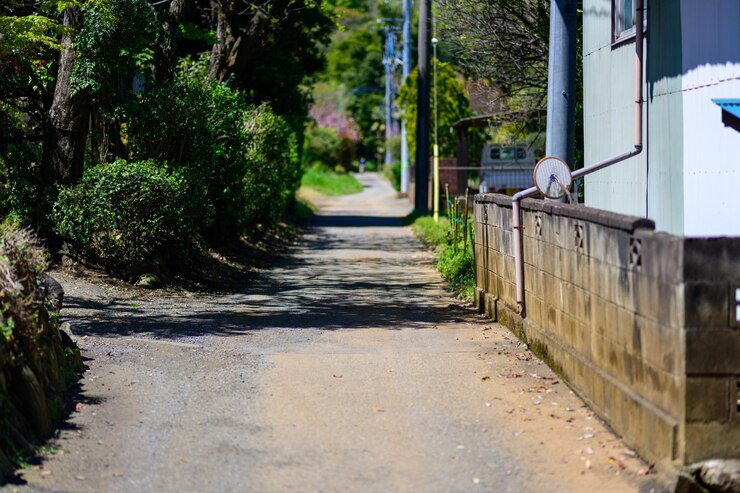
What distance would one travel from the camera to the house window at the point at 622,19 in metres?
13.4

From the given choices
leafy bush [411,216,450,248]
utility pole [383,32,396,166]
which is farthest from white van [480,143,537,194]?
utility pole [383,32,396,166]

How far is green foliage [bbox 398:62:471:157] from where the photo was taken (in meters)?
43.3

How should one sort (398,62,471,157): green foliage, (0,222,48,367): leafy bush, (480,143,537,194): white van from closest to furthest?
(0,222,48,367): leafy bush
(480,143,537,194): white van
(398,62,471,157): green foliage

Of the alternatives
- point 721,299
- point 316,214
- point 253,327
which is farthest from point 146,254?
point 316,214

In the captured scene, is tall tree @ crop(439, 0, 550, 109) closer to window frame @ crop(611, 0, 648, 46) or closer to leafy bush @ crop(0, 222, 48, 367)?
window frame @ crop(611, 0, 648, 46)

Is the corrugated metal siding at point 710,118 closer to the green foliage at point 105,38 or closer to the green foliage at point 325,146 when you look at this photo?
the green foliage at point 105,38

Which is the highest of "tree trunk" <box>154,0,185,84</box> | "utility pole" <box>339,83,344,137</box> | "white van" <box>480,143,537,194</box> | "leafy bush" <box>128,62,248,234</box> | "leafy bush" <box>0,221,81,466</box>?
"utility pole" <box>339,83,344,137</box>

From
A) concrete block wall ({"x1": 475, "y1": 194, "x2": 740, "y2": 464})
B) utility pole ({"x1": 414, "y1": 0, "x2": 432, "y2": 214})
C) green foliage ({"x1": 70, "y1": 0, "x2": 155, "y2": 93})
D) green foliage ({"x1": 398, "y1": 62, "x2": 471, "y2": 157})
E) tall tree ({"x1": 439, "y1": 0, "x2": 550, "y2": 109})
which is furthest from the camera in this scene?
green foliage ({"x1": 398, "y1": 62, "x2": 471, "y2": 157})

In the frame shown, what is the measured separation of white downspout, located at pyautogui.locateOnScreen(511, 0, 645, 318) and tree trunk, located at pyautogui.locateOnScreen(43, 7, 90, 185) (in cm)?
693

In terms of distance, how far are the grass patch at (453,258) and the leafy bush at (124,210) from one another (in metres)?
4.25

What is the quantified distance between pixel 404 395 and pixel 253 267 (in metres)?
12.0

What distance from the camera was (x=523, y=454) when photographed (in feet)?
24.2

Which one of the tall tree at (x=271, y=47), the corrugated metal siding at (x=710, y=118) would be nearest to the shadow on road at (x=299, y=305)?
the corrugated metal siding at (x=710, y=118)

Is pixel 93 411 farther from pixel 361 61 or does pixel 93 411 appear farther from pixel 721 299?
pixel 361 61
